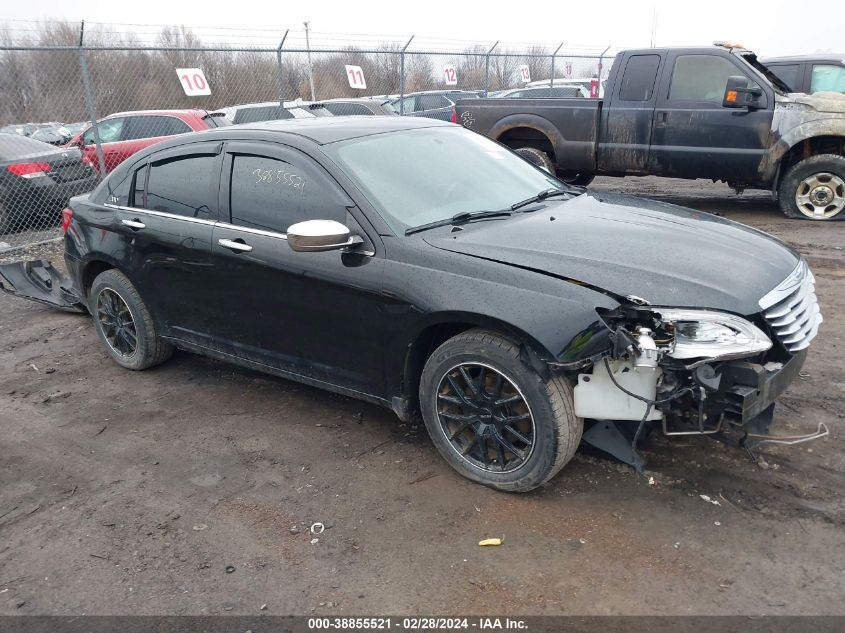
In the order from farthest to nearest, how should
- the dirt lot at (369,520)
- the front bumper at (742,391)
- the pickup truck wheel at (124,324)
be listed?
the pickup truck wheel at (124,324) → the front bumper at (742,391) → the dirt lot at (369,520)

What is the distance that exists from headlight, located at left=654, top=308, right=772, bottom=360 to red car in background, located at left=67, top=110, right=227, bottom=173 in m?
9.83

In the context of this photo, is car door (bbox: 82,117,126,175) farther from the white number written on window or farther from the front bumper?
the white number written on window

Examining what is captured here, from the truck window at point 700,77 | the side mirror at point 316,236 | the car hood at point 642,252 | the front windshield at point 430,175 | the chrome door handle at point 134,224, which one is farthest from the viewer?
the truck window at point 700,77

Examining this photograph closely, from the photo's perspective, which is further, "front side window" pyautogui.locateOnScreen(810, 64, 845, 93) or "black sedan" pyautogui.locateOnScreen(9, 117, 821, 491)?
"front side window" pyautogui.locateOnScreen(810, 64, 845, 93)

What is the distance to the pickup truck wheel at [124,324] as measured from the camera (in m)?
5.02

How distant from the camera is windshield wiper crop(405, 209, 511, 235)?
3.72m

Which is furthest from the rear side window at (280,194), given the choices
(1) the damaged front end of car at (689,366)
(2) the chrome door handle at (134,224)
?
(1) the damaged front end of car at (689,366)

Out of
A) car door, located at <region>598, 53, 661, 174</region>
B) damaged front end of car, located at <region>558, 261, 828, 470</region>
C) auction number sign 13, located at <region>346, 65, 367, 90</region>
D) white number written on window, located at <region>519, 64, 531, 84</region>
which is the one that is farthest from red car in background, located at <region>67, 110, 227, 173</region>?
white number written on window, located at <region>519, 64, 531, 84</region>

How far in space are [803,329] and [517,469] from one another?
5.00ft

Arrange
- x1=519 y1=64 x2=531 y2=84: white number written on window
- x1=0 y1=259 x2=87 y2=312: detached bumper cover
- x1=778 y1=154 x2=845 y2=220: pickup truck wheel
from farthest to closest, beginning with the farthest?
x1=519 y1=64 x2=531 y2=84: white number written on window, x1=778 y1=154 x2=845 y2=220: pickup truck wheel, x1=0 y1=259 x2=87 y2=312: detached bumper cover

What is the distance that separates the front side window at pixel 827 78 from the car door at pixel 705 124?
274 cm

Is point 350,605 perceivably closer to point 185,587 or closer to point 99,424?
point 185,587

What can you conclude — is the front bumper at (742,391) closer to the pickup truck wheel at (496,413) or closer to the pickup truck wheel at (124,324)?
the pickup truck wheel at (496,413)

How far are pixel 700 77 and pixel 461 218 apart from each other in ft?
21.6
